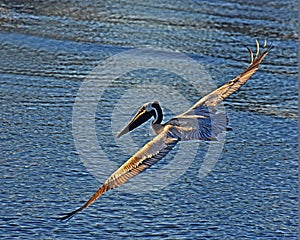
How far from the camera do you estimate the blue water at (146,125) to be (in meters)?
7.36

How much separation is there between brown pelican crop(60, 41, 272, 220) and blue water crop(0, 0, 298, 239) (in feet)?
2.36

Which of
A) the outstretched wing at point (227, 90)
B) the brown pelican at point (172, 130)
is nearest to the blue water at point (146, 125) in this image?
the brown pelican at point (172, 130)

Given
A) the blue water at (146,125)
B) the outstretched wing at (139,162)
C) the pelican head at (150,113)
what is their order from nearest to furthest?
1. the outstretched wing at (139,162)
2. the pelican head at (150,113)
3. the blue water at (146,125)

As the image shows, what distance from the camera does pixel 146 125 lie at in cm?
960

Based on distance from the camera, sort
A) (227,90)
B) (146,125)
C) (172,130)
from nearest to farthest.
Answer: (172,130) < (227,90) < (146,125)

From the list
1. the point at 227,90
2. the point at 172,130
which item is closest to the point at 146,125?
the point at 227,90

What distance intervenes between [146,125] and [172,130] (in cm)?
296

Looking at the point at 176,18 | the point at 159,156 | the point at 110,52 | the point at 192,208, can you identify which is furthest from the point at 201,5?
the point at 159,156

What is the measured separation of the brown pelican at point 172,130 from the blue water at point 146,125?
0.72m

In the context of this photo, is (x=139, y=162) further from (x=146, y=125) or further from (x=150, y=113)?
Result: (x=146, y=125)

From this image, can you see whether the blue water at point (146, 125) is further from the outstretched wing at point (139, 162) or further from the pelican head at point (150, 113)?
the outstretched wing at point (139, 162)

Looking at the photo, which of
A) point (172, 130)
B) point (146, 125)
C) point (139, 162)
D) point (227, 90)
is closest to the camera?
point (139, 162)

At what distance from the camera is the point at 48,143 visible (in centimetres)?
895

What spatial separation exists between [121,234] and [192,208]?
82 cm
